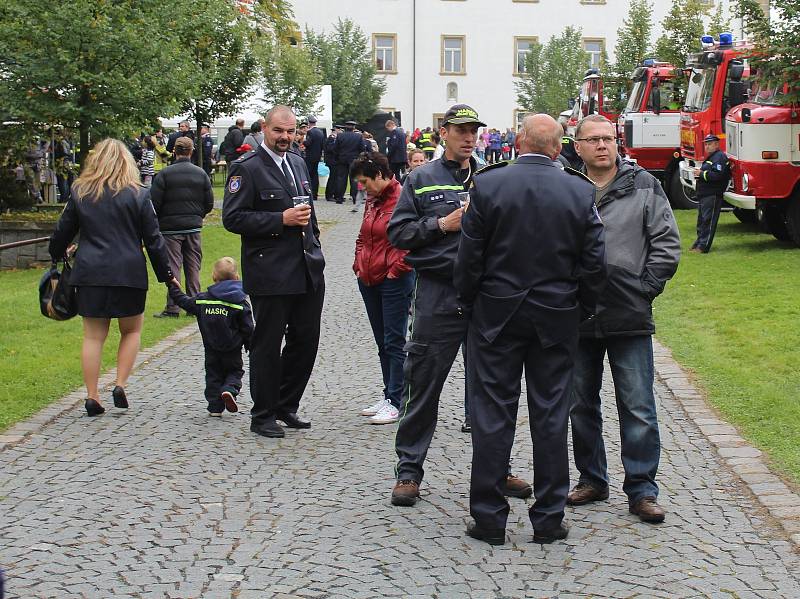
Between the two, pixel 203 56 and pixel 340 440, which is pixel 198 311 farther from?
pixel 203 56

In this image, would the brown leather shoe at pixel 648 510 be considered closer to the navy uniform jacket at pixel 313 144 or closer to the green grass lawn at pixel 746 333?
the green grass lawn at pixel 746 333

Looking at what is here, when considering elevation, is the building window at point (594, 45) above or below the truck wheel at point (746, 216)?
above

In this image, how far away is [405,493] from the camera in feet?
21.0

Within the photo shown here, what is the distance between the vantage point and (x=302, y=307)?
26.5 feet

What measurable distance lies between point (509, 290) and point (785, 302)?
28.7 ft

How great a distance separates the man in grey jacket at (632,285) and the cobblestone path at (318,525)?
0.30 metres

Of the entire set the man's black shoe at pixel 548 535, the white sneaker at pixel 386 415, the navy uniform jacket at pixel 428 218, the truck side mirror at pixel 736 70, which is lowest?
the white sneaker at pixel 386 415

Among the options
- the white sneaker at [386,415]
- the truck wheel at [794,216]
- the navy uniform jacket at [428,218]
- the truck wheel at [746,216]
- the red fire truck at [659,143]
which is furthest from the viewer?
the red fire truck at [659,143]

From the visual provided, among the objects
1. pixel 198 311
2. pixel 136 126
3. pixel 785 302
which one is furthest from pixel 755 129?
pixel 198 311

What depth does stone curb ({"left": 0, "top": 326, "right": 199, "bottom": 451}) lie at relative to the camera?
8102 millimetres

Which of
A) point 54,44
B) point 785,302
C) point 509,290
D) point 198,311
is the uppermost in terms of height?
point 54,44

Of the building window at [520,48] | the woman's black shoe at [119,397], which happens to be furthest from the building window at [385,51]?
the woman's black shoe at [119,397]

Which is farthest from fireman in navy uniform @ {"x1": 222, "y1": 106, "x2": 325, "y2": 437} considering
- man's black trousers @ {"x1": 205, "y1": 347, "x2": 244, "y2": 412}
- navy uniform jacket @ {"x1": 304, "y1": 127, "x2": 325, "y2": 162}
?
navy uniform jacket @ {"x1": 304, "y1": 127, "x2": 325, "y2": 162}

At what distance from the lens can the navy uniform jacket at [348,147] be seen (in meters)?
28.7
